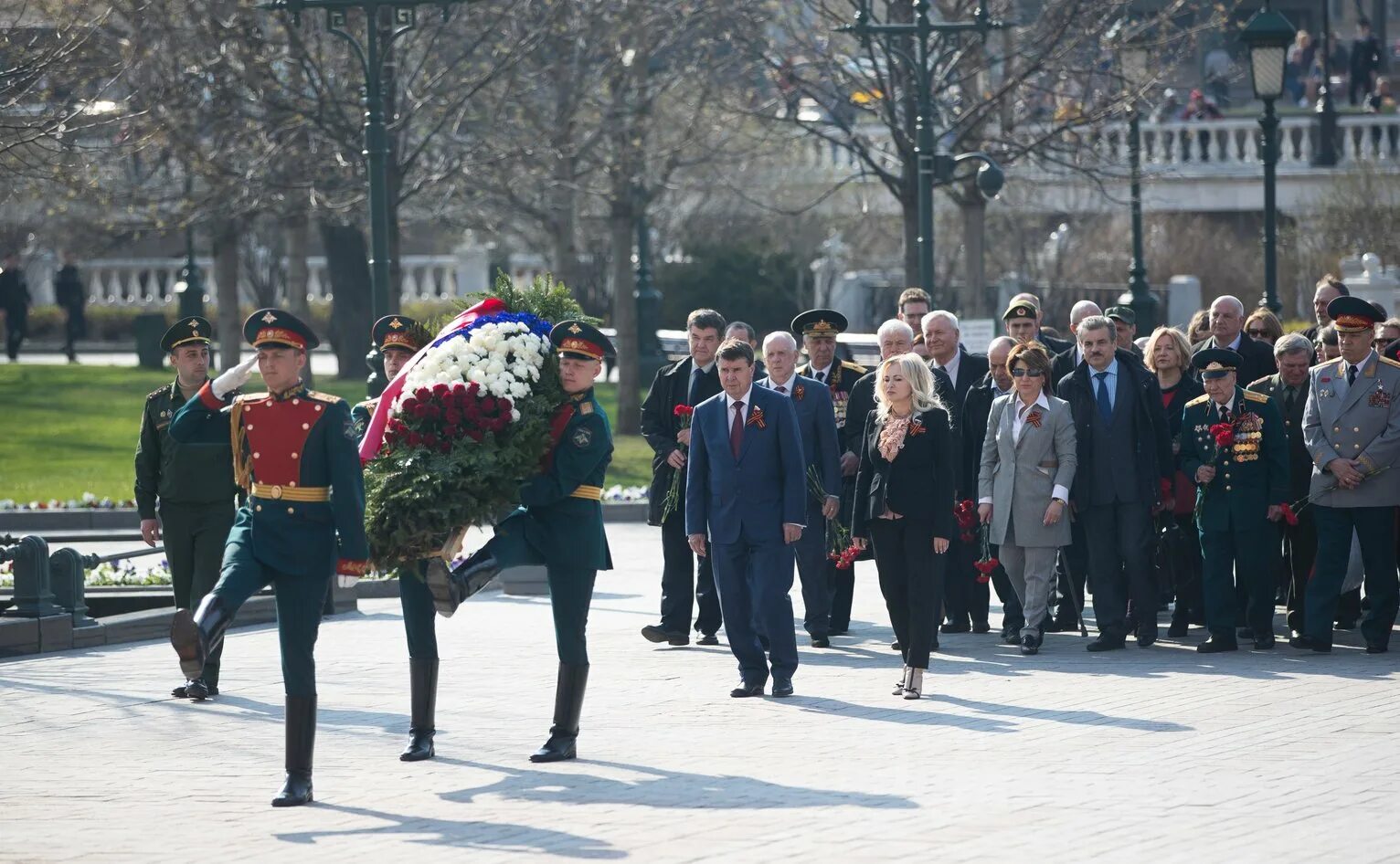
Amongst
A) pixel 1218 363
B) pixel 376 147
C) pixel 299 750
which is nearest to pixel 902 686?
pixel 1218 363

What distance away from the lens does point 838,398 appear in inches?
560

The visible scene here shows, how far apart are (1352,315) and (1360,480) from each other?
940mm

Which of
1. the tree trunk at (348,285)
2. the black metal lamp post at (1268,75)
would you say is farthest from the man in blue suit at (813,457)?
the tree trunk at (348,285)

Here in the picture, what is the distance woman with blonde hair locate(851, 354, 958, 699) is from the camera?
38.6 feet

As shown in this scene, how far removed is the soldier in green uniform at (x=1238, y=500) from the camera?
12992 millimetres

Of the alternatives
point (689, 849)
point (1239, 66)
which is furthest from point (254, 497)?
point (1239, 66)

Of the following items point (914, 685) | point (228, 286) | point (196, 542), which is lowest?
point (914, 685)

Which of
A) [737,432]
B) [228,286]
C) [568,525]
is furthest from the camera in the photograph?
[228,286]

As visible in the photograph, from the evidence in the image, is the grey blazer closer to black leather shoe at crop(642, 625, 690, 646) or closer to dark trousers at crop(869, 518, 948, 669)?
dark trousers at crop(869, 518, 948, 669)

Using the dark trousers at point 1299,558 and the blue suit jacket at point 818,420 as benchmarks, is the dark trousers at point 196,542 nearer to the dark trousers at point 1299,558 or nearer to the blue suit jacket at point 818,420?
the blue suit jacket at point 818,420

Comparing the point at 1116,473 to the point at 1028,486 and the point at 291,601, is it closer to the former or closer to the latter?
the point at 1028,486

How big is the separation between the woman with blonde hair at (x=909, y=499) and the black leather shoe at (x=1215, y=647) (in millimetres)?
1872

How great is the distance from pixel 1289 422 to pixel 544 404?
5.47 metres

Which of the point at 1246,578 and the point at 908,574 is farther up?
the point at 908,574
